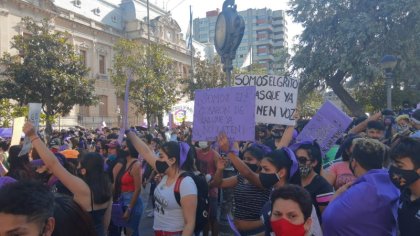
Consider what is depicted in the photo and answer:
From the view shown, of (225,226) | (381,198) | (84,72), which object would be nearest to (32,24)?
(84,72)

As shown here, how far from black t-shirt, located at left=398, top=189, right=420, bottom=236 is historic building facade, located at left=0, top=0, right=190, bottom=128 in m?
27.3

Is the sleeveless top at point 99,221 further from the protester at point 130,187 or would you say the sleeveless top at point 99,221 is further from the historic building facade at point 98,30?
the historic building facade at point 98,30

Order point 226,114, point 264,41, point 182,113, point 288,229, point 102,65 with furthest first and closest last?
1. point 264,41
2. point 102,65
3. point 182,113
4. point 226,114
5. point 288,229

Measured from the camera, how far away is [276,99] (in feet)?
15.9

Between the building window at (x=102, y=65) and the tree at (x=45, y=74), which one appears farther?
the building window at (x=102, y=65)

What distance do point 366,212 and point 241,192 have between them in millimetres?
1549

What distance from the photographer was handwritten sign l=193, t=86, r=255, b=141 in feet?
13.1

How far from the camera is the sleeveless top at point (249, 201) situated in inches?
151

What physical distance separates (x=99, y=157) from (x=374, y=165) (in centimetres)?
227

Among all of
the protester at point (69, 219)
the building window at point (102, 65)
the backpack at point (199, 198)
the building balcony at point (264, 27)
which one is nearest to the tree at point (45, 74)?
the building window at point (102, 65)

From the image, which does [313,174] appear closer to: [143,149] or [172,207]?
[172,207]

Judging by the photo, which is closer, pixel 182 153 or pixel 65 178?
pixel 65 178

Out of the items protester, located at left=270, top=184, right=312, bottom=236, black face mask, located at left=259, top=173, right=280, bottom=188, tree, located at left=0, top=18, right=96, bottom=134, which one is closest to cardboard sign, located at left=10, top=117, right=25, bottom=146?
black face mask, located at left=259, top=173, right=280, bottom=188

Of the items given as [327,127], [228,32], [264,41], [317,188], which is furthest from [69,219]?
[264,41]
